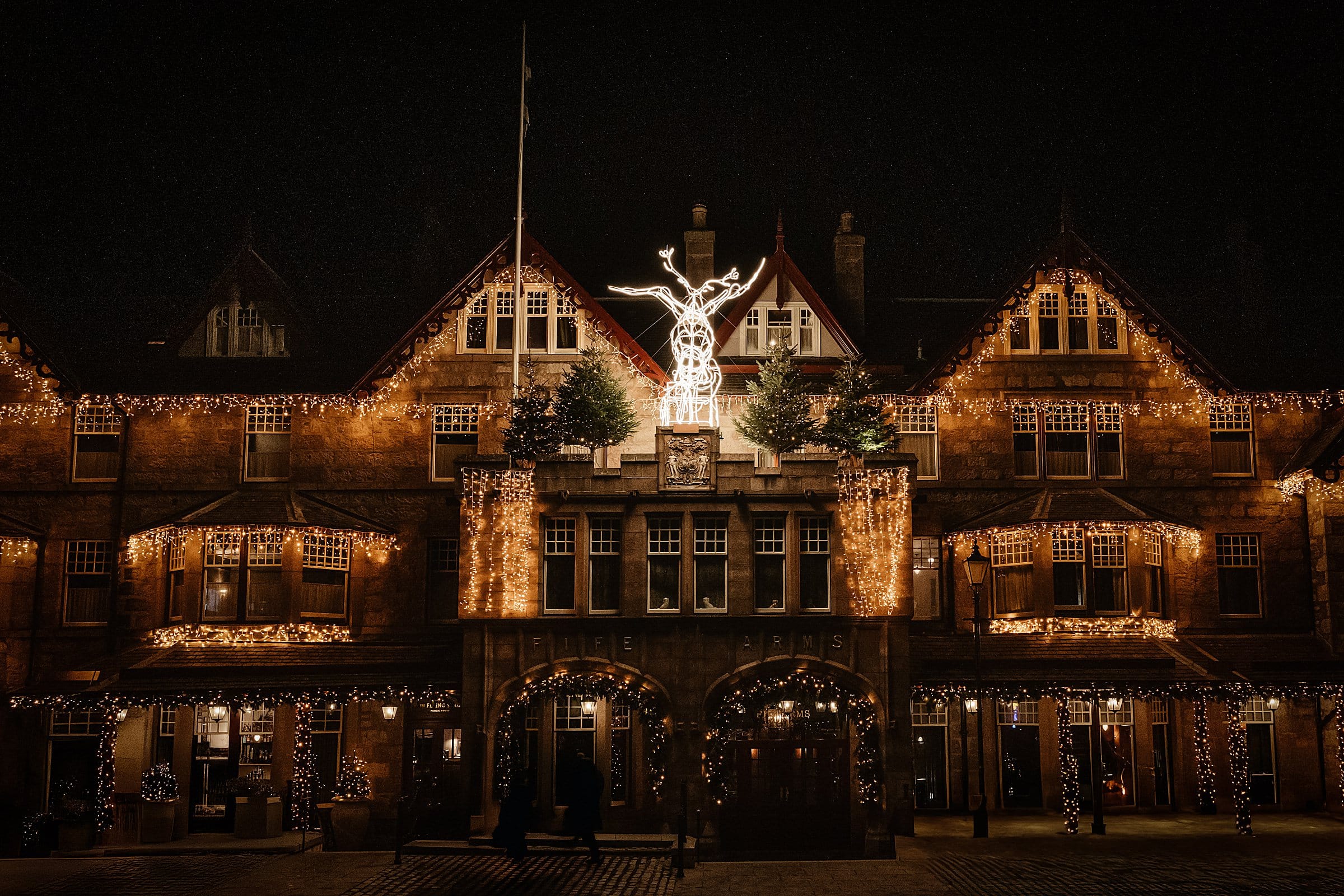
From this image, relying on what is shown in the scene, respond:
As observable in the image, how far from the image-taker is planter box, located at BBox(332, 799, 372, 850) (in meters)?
28.1

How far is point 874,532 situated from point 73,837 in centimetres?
1836

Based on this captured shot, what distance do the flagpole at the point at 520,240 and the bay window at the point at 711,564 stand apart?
5.59 m

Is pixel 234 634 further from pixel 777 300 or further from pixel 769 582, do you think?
pixel 777 300

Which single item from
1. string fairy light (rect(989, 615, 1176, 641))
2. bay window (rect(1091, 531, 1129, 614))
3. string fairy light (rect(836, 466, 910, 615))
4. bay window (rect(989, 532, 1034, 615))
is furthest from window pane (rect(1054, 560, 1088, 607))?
string fairy light (rect(836, 466, 910, 615))

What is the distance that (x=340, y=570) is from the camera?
3316cm

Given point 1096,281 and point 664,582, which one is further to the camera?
point 1096,281

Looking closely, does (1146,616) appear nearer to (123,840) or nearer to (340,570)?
(340,570)

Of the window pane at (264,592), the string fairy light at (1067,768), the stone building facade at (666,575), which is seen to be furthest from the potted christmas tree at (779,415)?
the window pane at (264,592)

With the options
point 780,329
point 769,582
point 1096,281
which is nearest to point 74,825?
point 769,582

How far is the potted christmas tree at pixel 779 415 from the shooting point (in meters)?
30.2

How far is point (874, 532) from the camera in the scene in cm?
2989

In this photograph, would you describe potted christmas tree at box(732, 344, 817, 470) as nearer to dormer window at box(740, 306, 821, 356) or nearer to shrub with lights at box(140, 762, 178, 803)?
dormer window at box(740, 306, 821, 356)

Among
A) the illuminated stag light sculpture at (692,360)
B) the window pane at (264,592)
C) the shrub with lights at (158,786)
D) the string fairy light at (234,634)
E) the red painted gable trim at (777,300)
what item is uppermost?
the red painted gable trim at (777,300)

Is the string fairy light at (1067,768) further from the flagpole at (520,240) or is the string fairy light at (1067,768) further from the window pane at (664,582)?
the flagpole at (520,240)
